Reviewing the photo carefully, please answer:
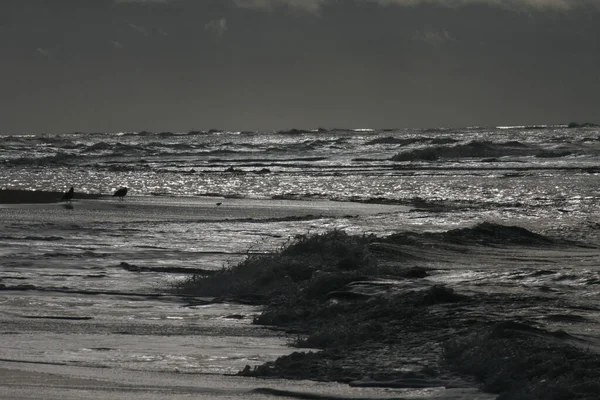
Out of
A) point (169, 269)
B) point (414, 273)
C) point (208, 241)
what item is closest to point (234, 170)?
point (208, 241)

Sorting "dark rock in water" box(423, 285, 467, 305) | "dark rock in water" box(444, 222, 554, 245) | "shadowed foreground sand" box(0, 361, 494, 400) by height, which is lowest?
"dark rock in water" box(444, 222, 554, 245)

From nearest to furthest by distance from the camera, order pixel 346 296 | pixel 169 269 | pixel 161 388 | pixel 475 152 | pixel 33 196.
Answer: pixel 161 388, pixel 346 296, pixel 169 269, pixel 33 196, pixel 475 152

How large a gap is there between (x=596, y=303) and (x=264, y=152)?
2427 inches

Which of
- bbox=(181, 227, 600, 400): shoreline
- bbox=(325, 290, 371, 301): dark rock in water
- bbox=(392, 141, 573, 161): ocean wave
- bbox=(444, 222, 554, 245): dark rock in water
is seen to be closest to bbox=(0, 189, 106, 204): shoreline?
bbox=(444, 222, 554, 245): dark rock in water

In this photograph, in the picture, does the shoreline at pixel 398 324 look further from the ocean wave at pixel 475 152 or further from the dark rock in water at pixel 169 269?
the ocean wave at pixel 475 152

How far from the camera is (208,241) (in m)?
15.5

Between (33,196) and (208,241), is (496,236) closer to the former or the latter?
(208,241)

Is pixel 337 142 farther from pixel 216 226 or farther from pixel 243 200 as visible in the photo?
pixel 216 226

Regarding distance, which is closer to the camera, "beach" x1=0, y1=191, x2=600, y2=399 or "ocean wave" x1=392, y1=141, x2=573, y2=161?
"beach" x1=0, y1=191, x2=600, y2=399

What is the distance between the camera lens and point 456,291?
30.5 feet

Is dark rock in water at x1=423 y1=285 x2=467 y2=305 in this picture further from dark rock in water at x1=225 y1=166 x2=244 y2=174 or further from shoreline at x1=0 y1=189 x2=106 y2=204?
dark rock in water at x1=225 y1=166 x2=244 y2=174

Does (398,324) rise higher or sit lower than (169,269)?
higher

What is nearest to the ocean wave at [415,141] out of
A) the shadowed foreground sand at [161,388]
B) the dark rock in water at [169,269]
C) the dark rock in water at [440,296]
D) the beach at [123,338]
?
the dark rock in water at [169,269]

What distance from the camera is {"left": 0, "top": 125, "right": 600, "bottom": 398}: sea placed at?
7.44 meters
